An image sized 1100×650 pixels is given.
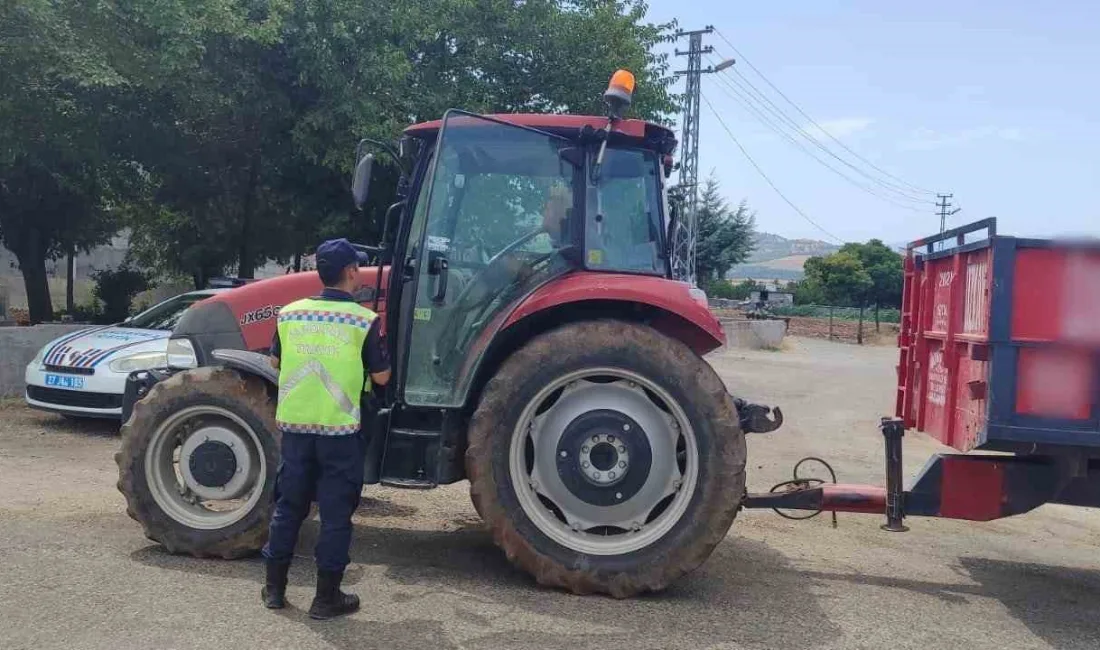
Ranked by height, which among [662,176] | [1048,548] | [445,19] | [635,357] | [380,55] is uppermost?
[445,19]

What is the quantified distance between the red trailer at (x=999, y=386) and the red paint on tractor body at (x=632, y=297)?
1.05m

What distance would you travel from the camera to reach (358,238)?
1548 centimetres

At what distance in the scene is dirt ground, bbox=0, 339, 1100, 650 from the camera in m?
4.24

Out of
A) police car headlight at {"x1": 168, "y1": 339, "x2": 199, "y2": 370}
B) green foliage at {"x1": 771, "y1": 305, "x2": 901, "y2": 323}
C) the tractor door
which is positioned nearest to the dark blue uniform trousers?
the tractor door

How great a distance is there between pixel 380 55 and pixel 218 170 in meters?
3.81

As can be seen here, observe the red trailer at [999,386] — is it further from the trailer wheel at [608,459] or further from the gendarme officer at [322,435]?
the gendarme officer at [322,435]

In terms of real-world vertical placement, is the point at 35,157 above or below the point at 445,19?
below

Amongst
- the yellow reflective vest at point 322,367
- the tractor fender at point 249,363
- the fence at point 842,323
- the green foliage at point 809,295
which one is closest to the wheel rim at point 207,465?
the tractor fender at point 249,363

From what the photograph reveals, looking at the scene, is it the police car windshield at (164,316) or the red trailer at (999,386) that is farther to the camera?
the police car windshield at (164,316)

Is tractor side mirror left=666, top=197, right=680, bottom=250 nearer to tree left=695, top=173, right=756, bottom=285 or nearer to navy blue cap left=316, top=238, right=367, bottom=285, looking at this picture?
navy blue cap left=316, top=238, right=367, bottom=285

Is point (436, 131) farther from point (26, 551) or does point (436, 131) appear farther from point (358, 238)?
point (358, 238)

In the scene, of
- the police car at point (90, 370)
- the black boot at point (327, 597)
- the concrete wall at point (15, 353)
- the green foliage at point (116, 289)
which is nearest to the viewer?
the black boot at point (327, 597)

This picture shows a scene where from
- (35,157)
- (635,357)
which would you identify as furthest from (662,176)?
(35,157)

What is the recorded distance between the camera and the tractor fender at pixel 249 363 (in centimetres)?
514
